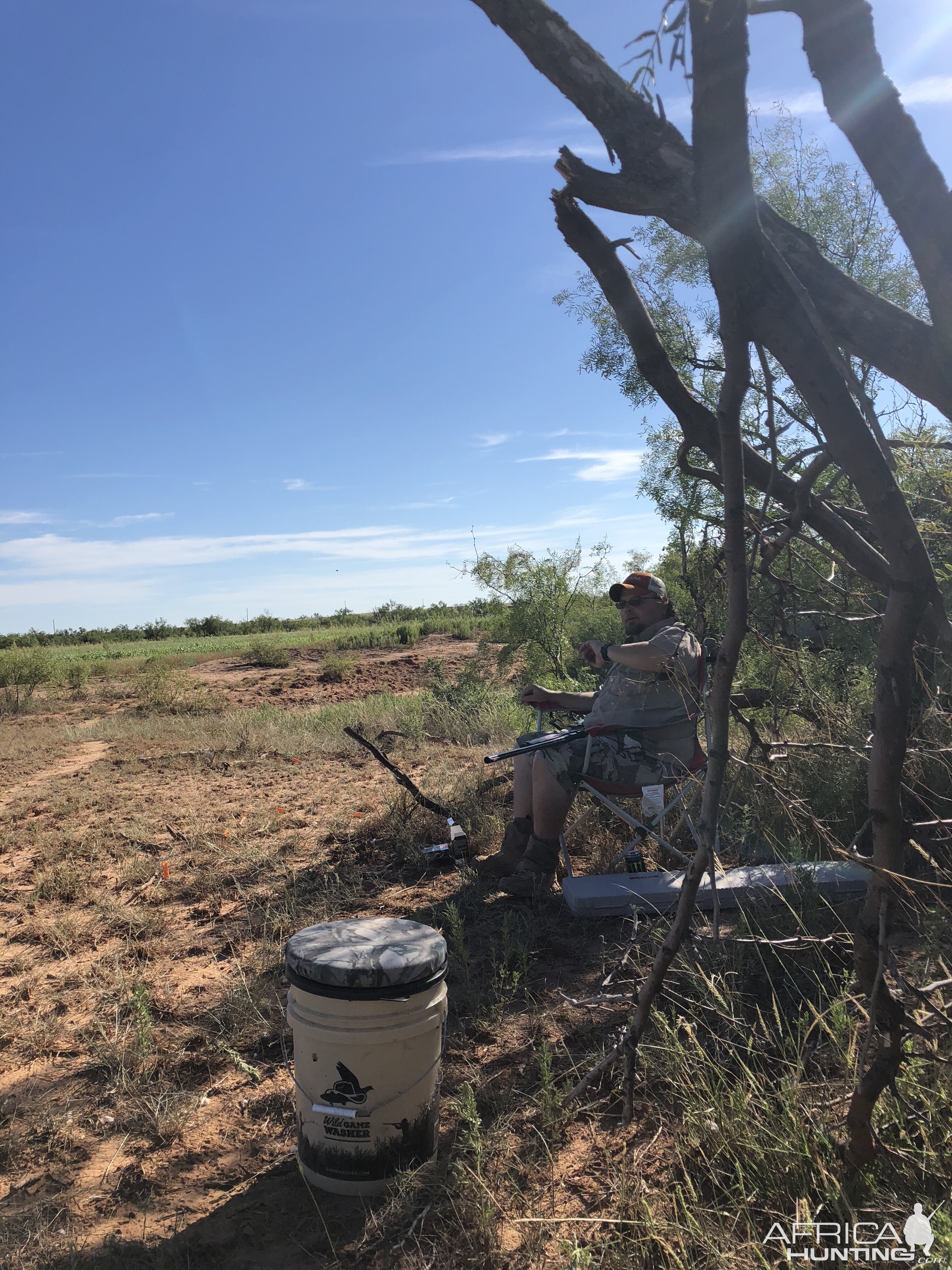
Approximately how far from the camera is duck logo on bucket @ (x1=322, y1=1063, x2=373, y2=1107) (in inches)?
81.6

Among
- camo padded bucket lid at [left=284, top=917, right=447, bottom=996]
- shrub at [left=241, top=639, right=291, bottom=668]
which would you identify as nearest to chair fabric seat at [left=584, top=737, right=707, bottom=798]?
camo padded bucket lid at [left=284, top=917, right=447, bottom=996]

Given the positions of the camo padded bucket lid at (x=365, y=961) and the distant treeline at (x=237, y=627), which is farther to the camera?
the distant treeline at (x=237, y=627)

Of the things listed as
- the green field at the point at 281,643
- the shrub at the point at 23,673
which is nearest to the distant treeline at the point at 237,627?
the green field at the point at 281,643

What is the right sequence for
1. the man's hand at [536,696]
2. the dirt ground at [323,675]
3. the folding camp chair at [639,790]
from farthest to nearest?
1. the dirt ground at [323,675]
2. the man's hand at [536,696]
3. the folding camp chair at [639,790]

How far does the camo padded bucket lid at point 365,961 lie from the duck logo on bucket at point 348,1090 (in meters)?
0.23

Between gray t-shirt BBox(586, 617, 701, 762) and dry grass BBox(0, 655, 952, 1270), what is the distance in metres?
0.84

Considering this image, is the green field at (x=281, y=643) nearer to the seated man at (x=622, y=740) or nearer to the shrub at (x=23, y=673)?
the shrub at (x=23, y=673)

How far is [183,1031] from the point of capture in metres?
3.04

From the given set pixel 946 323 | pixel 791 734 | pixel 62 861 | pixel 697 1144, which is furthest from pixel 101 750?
pixel 946 323

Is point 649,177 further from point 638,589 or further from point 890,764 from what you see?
point 638,589

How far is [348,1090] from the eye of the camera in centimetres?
208

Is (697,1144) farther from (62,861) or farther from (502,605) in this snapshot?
(502,605)

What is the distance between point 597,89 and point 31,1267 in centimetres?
301

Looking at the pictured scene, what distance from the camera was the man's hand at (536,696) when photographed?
4.63 meters
